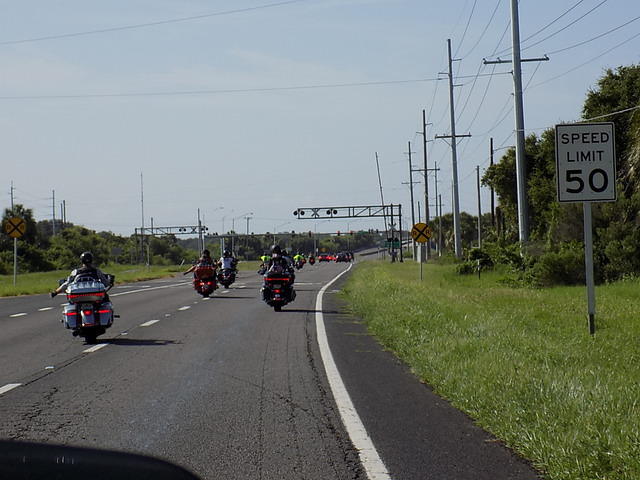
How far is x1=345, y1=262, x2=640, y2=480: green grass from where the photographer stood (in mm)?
7344

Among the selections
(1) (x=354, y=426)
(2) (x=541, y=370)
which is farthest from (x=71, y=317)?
(1) (x=354, y=426)

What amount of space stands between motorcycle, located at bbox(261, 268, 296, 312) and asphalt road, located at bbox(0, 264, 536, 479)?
679cm

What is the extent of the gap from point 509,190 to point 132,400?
56.2 m

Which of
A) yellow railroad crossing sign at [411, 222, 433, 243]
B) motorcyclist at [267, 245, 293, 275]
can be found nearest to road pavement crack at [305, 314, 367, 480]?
motorcyclist at [267, 245, 293, 275]

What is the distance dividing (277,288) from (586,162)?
13080 millimetres

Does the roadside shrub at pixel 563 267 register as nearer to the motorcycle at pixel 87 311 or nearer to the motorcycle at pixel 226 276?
the motorcycle at pixel 226 276

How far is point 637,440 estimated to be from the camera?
281 inches

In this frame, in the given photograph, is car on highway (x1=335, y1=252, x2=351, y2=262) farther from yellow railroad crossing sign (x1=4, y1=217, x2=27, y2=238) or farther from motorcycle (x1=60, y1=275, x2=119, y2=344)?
motorcycle (x1=60, y1=275, x2=119, y2=344)

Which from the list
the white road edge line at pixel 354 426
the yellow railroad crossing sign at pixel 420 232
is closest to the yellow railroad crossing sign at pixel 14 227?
the yellow railroad crossing sign at pixel 420 232

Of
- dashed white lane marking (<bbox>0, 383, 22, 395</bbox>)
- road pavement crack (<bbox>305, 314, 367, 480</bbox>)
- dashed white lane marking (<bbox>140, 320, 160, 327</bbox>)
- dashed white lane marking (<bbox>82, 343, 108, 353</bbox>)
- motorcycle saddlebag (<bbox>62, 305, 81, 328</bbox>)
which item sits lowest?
road pavement crack (<bbox>305, 314, 367, 480</bbox>)

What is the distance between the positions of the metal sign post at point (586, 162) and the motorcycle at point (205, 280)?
22.3 metres

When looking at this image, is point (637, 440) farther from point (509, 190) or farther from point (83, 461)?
point (509, 190)

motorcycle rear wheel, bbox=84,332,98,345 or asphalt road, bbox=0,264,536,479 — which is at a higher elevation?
motorcycle rear wheel, bbox=84,332,98,345

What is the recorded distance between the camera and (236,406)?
33.8ft
